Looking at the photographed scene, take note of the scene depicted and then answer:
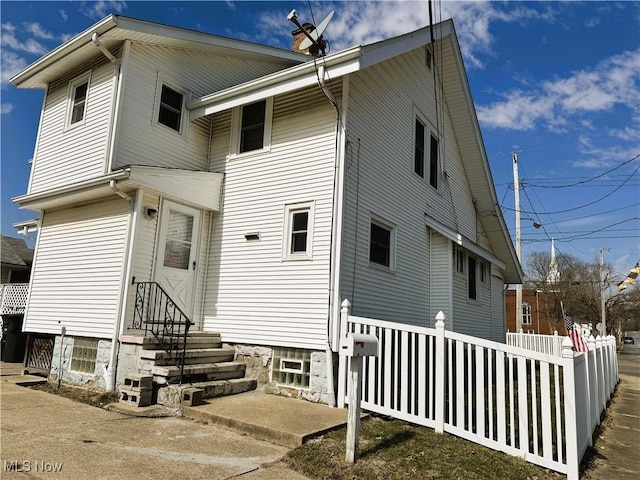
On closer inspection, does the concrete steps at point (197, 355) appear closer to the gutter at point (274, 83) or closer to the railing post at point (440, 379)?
the railing post at point (440, 379)

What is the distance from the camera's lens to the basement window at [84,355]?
7949 mm

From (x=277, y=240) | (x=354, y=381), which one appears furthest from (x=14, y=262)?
(x=354, y=381)

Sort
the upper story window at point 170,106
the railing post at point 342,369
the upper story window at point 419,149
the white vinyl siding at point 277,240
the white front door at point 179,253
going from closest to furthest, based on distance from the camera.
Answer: the railing post at point 342,369, the white vinyl siding at point 277,240, the white front door at point 179,253, the upper story window at point 170,106, the upper story window at point 419,149

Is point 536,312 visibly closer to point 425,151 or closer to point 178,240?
point 425,151

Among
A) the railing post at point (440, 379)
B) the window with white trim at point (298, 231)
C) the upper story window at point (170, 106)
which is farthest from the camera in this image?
the upper story window at point (170, 106)

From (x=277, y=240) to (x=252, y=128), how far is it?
266 cm

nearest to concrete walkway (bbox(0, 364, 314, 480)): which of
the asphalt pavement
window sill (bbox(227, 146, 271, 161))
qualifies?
the asphalt pavement

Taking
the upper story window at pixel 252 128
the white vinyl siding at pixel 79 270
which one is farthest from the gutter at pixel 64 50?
the white vinyl siding at pixel 79 270

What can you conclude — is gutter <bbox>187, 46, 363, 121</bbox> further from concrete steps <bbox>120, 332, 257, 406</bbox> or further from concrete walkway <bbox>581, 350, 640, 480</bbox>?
concrete walkway <bbox>581, 350, 640, 480</bbox>

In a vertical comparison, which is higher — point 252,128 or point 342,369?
point 252,128

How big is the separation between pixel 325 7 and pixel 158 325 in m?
7.27

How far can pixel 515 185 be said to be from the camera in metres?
23.1

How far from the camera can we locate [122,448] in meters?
4.56

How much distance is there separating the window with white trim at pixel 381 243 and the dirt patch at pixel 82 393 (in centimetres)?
507
